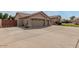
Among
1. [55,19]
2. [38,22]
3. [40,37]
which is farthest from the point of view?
[38,22]

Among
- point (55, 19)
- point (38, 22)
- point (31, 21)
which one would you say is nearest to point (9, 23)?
point (31, 21)

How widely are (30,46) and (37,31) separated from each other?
678 millimetres

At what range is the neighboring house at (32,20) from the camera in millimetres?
4805

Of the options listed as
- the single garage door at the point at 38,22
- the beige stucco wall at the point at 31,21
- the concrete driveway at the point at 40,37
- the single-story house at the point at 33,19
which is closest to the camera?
the concrete driveway at the point at 40,37

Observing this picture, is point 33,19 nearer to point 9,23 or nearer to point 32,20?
point 32,20

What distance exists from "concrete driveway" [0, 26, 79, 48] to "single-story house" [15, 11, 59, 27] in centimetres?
22

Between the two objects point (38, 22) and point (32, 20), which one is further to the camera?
point (38, 22)

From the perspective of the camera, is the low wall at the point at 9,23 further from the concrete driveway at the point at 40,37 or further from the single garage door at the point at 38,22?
the single garage door at the point at 38,22

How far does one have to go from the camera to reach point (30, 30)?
492 cm

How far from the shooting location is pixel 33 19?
195 inches

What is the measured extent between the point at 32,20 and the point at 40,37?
683 millimetres

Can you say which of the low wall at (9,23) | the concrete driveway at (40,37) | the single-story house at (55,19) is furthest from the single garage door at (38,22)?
the low wall at (9,23)
